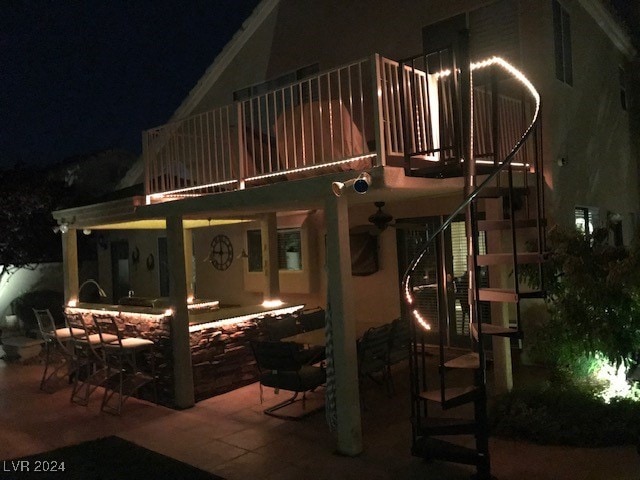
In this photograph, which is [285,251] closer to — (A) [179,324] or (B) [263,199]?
(A) [179,324]

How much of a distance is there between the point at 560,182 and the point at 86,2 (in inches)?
608

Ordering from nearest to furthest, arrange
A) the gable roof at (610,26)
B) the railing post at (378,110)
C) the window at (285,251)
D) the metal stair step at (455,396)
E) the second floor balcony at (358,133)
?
the metal stair step at (455,396)
the railing post at (378,110)
the second floor balcony at (358,133)
the gable roof at (610,26)
the window at (285,251)

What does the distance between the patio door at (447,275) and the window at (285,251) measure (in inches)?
93.8

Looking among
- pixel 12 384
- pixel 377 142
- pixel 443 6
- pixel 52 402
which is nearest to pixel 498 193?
pixel 377 142

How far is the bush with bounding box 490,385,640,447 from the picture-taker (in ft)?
15.4

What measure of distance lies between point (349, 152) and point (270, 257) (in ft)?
11.7

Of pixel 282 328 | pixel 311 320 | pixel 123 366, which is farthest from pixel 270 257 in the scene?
pixel 123 366

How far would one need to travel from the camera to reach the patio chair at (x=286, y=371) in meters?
5.75

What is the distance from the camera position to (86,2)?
16.7 metres

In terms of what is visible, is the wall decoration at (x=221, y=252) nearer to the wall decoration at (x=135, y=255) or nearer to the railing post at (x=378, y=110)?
the wall decoration at (x=135, y=255)

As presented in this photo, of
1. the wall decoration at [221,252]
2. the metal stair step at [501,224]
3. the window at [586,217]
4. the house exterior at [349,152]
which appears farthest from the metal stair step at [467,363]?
the wall decoration at [221,252]

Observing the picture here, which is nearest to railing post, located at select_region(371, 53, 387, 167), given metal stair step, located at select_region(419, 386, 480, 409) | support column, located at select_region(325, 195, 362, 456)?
support column, located at select_region(325, 195, 362, 456)

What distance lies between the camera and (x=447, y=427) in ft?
14.0

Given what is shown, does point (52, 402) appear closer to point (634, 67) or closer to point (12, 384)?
point (12, 384)
